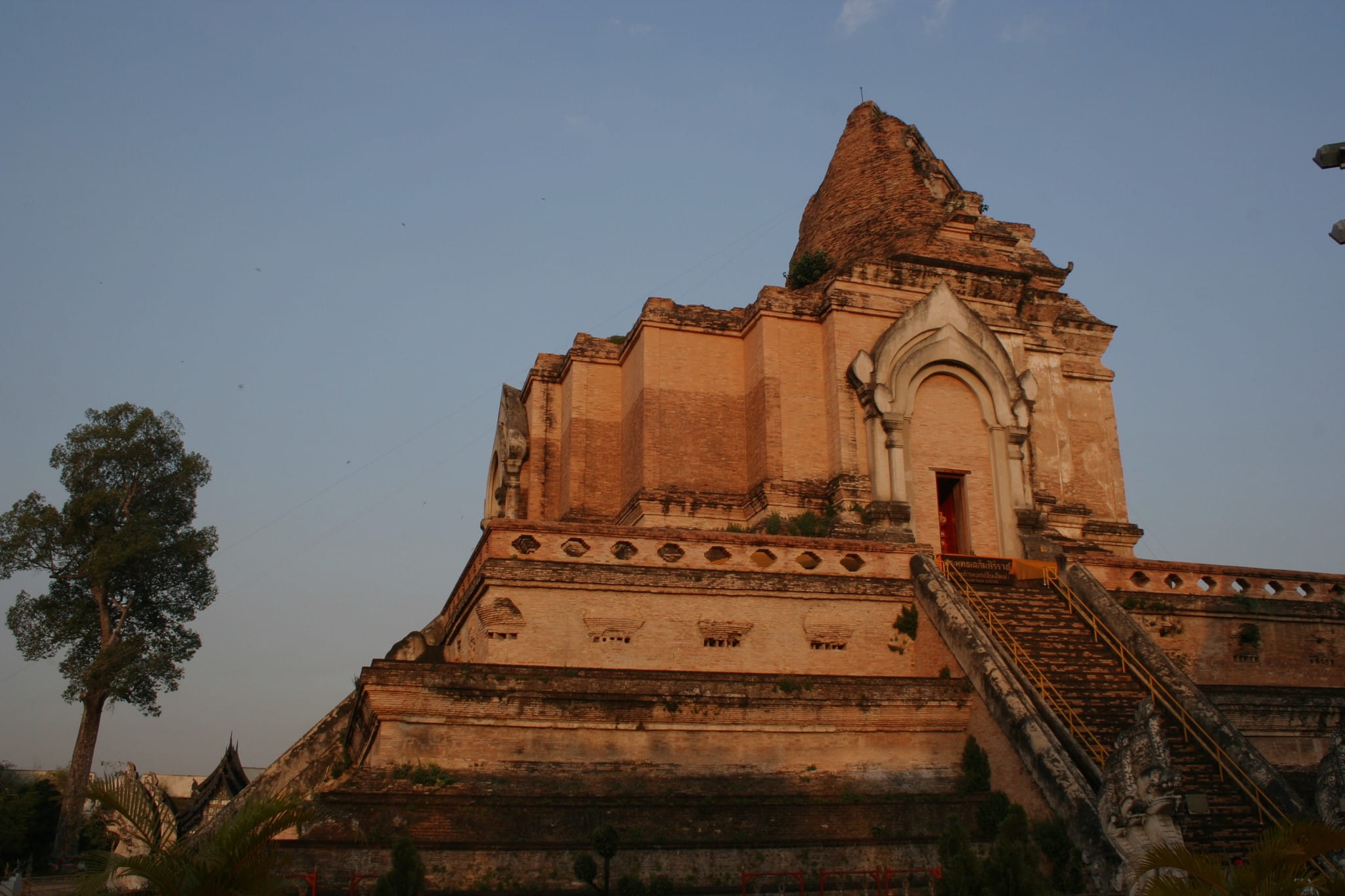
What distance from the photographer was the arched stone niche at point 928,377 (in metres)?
19.1

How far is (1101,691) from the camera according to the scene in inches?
564

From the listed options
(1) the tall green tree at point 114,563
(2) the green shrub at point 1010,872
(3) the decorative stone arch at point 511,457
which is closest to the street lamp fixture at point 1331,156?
(2) the green shrub at point 1010,872

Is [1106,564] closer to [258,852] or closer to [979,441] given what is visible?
[979,441]

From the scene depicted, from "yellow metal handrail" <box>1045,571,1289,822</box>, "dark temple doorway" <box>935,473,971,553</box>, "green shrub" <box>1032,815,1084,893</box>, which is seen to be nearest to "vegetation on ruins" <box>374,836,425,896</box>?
"green shrub" <box>1032,815,1084,893</box>

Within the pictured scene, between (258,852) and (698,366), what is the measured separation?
1334 cm

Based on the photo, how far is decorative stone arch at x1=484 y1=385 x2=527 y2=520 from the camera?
22869 mm

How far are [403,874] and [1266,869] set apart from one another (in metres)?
5.90

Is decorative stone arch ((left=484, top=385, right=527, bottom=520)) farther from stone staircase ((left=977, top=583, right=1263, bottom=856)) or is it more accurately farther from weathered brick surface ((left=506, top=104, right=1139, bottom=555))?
stone staircase ((left=977, top=583, right=1263, bottom=856))

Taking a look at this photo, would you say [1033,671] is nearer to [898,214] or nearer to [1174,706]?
[1174,706]

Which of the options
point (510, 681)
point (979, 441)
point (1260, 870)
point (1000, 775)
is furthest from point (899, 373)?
point (1260, 870)

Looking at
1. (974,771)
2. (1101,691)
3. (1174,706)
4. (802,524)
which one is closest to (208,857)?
(974,771)

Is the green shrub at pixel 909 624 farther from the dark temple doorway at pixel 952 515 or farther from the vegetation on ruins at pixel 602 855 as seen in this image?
the vegetation on ruins at pixel 602 855

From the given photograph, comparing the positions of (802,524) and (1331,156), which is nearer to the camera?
(1331,156)

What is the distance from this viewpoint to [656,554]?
15.3 meters
